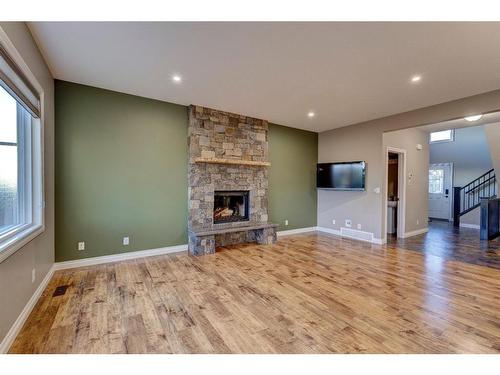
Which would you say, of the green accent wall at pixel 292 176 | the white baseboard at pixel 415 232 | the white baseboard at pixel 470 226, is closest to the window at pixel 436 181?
the white baseboard at pixel 470 226

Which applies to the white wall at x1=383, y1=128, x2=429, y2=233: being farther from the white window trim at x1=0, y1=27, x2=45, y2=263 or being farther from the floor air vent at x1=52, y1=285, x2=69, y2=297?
the floor air vent at x1=52, y1=285, x2=69, y2=297

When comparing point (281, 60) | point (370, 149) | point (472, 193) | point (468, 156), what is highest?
point (281, 60)

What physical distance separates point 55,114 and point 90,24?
72.0 inches

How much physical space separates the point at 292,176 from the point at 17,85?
A: 4.93 metres

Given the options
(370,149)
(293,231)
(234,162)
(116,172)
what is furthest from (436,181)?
(116,172)

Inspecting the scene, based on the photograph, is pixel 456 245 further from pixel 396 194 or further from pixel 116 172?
pixel 116 172

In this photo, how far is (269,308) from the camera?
2342 millimetres

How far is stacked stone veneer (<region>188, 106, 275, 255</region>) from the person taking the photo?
4.31 m

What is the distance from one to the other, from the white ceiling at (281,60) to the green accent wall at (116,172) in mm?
319

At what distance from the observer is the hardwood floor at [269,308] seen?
181 centimetres

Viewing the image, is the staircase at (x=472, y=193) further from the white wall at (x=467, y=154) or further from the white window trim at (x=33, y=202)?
the white window trim at (x=33, y=202)

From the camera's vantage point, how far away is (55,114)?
329 cm
